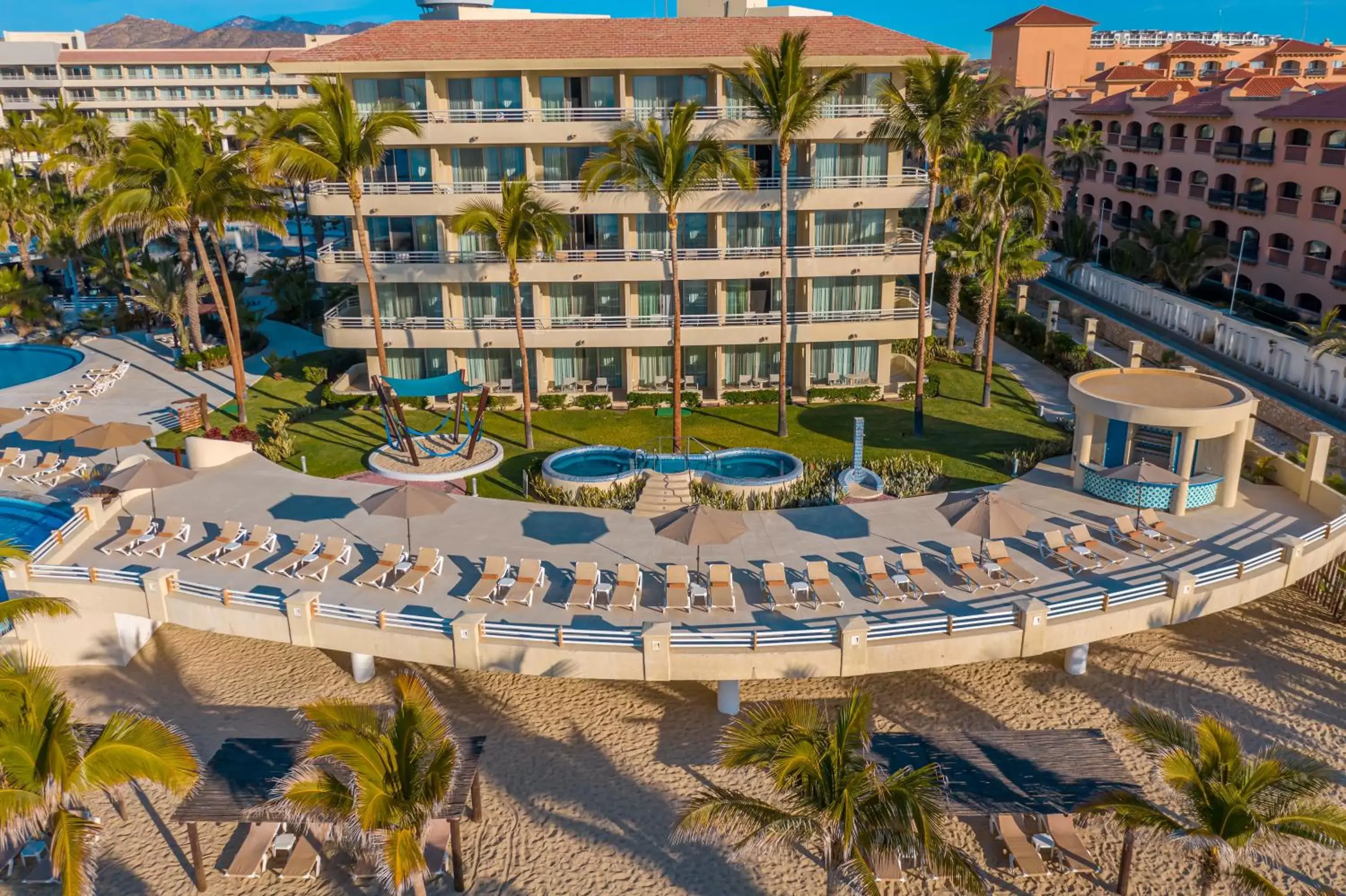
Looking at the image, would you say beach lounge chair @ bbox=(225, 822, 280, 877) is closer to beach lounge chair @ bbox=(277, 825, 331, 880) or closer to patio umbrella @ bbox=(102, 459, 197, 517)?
beach lounge chair @ bbox=(277, 825, 331, 880)

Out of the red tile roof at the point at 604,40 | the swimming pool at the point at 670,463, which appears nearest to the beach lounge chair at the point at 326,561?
the swimming pool at the point at 670,463

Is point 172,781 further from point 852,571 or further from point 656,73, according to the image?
point 656,73

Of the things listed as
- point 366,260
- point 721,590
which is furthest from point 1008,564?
point 366,260

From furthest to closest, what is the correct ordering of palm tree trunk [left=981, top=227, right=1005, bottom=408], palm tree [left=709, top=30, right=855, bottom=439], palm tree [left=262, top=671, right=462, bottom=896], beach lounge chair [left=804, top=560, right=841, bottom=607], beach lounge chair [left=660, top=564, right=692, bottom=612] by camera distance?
palm tree trunk [left=981, top=227, right=1005, bottom=408] → palm tree [left=709, top=30, right=855, bottom=439] → beach lounge chair [left=804, top=560, right=841, bottom=607] → beach lounge chair [left=660, top=564, right=692, bottom=612] → palm tree [left=262, top=671, right=462, bottom=896]

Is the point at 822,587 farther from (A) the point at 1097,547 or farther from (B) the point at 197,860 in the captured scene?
(B) the point at 197,860

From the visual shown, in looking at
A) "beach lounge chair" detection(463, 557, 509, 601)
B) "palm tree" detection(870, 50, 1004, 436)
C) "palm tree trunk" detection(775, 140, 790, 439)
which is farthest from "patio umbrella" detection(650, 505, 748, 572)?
"palm tree" detection(870, 50, 1004, 436)

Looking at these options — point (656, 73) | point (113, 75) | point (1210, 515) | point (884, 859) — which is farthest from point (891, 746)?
point (113, 75)

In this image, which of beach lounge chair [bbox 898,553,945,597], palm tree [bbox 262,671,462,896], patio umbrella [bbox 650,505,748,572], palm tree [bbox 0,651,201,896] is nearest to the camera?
palm tree [bbox 0,651,201,896]
